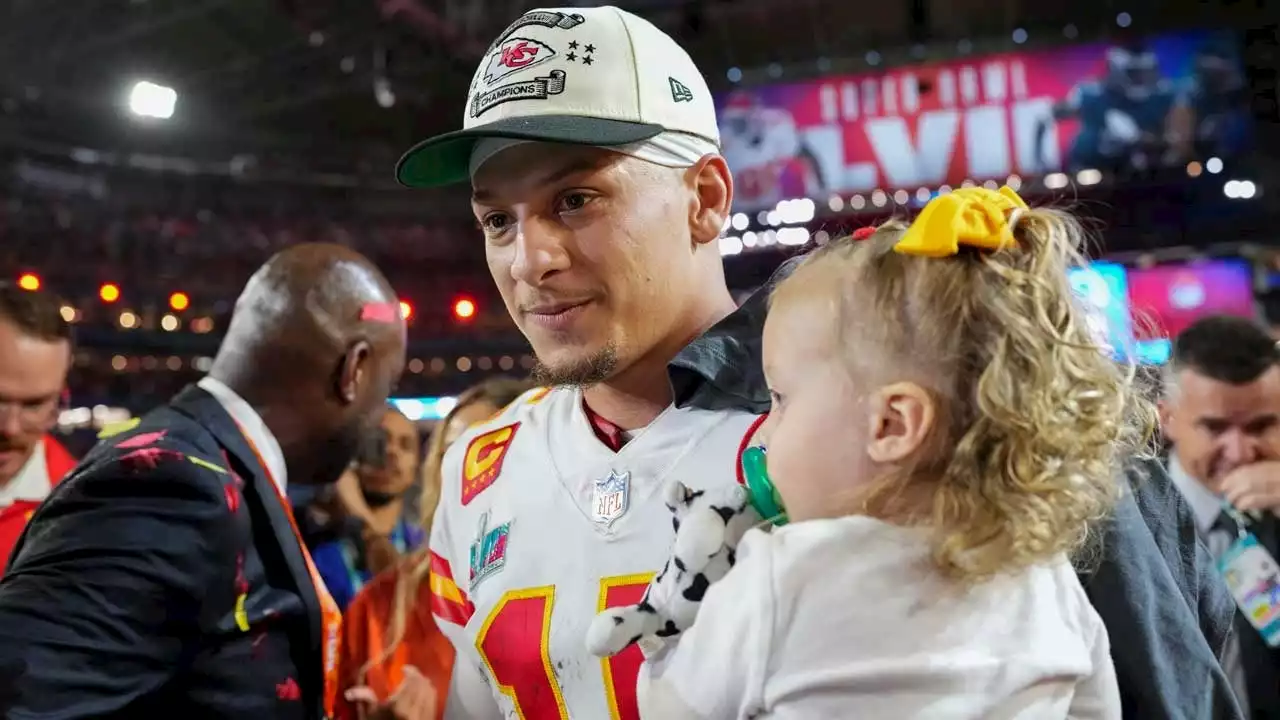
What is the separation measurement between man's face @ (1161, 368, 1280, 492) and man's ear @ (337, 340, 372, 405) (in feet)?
6.47

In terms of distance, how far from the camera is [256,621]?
179cm

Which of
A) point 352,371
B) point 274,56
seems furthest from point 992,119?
point 352,371

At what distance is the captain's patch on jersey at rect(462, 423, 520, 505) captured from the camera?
144cm

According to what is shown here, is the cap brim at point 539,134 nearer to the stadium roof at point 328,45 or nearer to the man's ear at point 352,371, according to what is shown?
the man's ear at point 352,371

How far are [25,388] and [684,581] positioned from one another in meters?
2.64

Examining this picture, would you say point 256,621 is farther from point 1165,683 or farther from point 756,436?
point 1165,683

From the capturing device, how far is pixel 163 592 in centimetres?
162

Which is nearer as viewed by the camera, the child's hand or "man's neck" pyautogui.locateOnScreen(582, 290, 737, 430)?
the child's hand

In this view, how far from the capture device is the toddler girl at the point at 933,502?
83cm

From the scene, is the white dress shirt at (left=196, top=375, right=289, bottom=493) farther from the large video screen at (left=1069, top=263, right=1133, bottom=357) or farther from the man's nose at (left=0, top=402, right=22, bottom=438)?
the large video screen at (left=1069, top=263, right=1133, bottom=357)

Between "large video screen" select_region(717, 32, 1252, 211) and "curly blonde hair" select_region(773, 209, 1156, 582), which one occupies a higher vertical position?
"large video screen" select_region(717, 32, 1252, 211)

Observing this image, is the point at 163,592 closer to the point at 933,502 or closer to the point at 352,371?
the point at 352,371

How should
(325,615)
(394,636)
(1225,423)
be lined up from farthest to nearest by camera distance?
(1225,423)
(394,636)
(325,615)

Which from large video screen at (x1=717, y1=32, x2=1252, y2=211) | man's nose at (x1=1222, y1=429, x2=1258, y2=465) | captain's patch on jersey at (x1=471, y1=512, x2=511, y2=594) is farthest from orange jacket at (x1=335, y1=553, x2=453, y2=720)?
large video screen at (x1=717, y1=32, x2=1252, y2=211)
